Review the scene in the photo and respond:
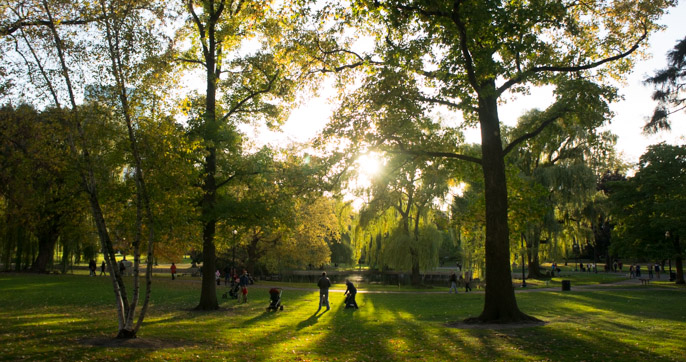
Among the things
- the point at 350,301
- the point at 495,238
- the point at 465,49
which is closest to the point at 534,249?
the point at 350,301

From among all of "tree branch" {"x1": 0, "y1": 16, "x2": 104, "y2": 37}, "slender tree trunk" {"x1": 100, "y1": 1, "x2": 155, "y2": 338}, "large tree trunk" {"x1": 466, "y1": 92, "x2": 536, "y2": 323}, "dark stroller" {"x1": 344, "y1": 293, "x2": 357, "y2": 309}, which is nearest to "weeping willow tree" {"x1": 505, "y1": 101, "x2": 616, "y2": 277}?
"dark stroller" {"x1": 344, "y1": 293, "x2": 357, "y2": 309}

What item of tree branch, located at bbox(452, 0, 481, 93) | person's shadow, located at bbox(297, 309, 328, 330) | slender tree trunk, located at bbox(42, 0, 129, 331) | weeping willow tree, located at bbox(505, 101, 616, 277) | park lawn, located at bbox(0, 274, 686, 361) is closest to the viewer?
park lawn, located at bbox(0, 274, 686, 361)

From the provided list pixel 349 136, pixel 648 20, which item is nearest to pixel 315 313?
pixel 349 136

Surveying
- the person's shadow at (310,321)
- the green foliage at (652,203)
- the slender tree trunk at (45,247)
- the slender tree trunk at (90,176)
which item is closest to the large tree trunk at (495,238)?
the person's shadow at (310,321)

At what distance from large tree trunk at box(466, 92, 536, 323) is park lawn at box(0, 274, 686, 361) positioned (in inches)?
53.6

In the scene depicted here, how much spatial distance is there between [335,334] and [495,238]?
18.5 ft

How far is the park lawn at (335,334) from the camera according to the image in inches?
374

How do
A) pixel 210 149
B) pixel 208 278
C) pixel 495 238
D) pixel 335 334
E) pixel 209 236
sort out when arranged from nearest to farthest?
pixel 335 334, pixel 495 238, pixel 210 149, pixel 209 236, pixel 208 278

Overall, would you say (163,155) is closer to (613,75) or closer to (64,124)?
(64,124)

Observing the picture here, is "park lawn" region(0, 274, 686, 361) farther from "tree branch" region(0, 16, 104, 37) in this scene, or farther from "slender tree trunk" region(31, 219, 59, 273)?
"slender tree trunk" region(31, 219, 59, 273)

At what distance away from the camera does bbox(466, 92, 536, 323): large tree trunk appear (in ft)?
46.3

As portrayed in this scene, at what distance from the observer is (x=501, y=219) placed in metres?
14.3

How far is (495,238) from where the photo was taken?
1430 cm

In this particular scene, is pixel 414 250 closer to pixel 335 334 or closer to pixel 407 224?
pixel 407 224
